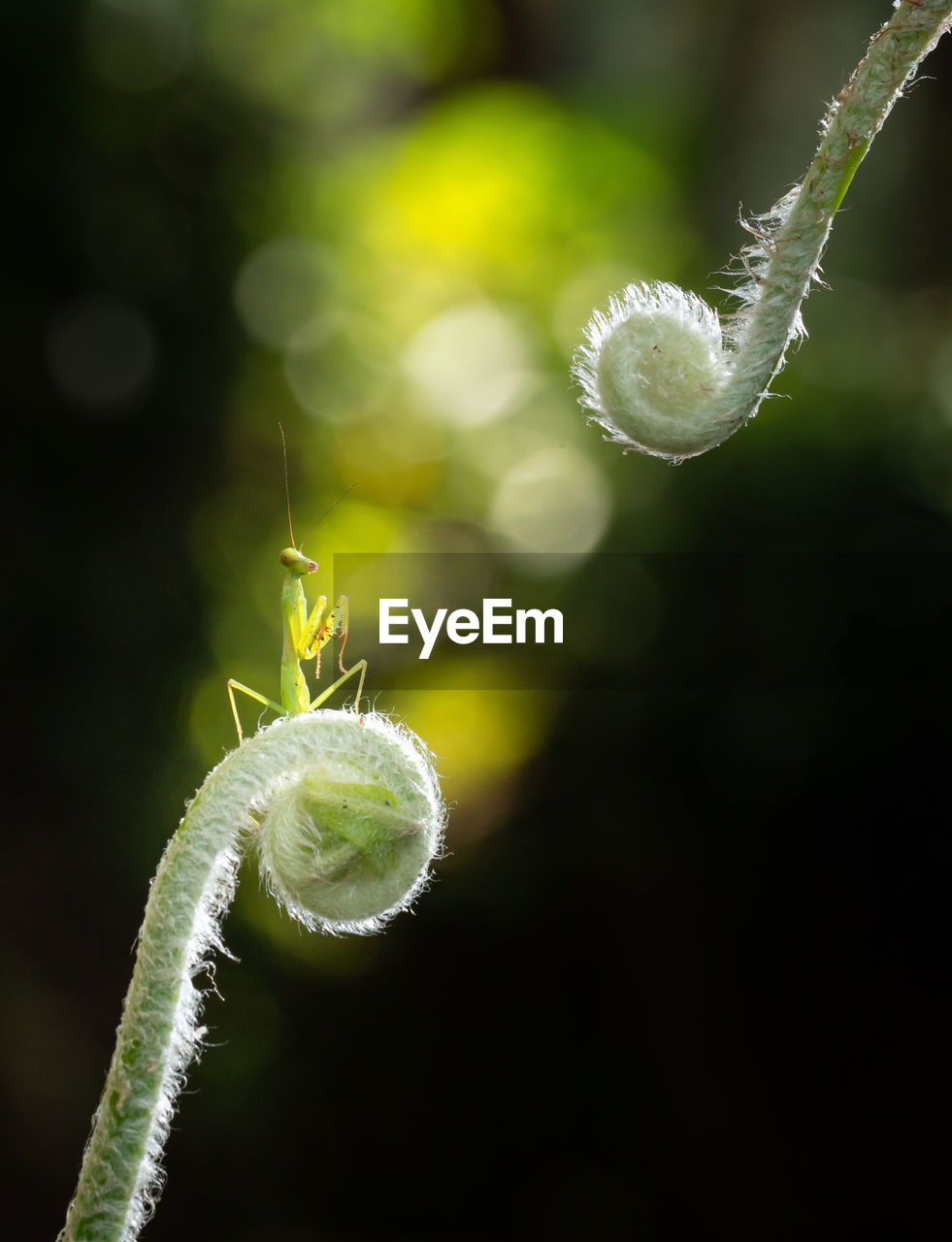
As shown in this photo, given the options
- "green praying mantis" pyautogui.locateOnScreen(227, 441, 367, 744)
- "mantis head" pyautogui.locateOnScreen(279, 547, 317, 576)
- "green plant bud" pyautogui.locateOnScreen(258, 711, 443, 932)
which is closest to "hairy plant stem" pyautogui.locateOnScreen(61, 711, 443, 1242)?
"green plant bud" pyautogui.locateOnScreen(258, 711, 443, 932)

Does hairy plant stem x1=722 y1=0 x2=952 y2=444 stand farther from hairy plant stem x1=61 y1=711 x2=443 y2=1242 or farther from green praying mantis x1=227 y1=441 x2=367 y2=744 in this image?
green praying mantis x1=227 y1=441 x2=367 y2=744

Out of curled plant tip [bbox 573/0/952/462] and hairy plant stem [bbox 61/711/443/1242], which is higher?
curled plant tip [bbox 573/0/952/462]

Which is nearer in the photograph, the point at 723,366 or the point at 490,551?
the point at 723,366

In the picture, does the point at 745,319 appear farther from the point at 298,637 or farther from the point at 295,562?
the point at 295,562

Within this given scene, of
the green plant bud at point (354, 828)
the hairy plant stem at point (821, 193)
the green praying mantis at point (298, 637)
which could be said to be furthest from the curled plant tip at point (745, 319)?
the green praying mantis at point (298, 637)

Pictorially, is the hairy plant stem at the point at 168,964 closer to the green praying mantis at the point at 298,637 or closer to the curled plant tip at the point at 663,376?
the curled plant tip at the point at 663,376

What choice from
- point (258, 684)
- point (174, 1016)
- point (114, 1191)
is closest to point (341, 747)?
point (174, 1016)

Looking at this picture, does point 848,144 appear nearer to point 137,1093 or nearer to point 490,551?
point 137,1093
